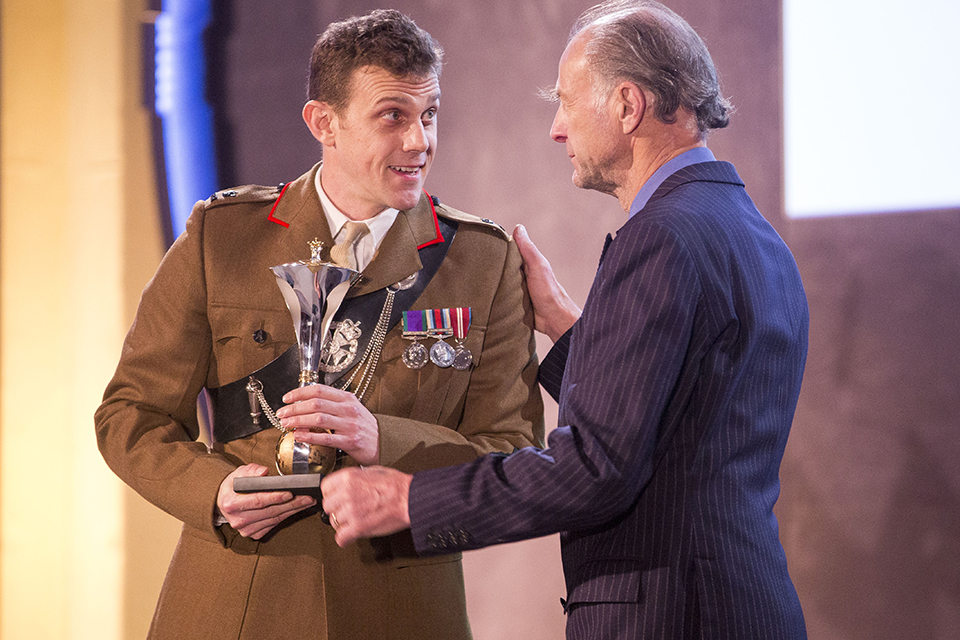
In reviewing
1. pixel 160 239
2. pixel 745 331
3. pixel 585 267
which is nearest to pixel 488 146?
pixel 585 267

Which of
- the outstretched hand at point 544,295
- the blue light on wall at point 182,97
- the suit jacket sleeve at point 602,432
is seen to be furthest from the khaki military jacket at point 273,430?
the blue light on wall at point 182,97

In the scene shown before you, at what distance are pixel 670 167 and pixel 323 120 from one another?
0.83m

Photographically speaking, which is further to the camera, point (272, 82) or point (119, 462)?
point (272, 82)

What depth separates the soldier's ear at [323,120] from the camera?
1.96 metres

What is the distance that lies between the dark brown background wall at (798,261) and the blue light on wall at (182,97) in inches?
2.5

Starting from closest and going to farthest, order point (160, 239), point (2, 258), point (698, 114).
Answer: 1. point (698, 114)
2. point (2, 258)
3. point (160, 239)

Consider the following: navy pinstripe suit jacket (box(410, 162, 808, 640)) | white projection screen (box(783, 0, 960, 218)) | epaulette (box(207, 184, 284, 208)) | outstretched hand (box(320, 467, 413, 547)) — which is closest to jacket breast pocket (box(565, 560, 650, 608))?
navy pinstripe suit jacket (box(410, 162, 808, 640))

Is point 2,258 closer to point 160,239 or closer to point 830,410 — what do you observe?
point 160,239

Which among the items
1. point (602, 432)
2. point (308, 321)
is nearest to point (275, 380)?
point (308, 321)

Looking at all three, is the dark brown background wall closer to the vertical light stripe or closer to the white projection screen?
the white projection screen

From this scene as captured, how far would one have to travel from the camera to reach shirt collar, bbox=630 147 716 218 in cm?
161

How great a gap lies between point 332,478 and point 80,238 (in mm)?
1849

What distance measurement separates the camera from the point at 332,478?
148cm

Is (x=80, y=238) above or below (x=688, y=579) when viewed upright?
above
